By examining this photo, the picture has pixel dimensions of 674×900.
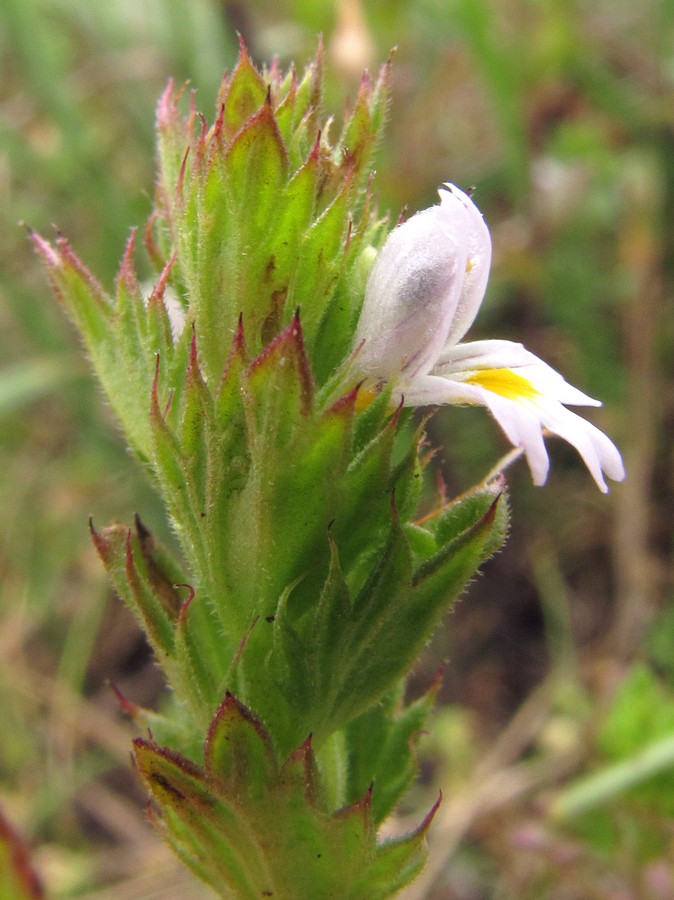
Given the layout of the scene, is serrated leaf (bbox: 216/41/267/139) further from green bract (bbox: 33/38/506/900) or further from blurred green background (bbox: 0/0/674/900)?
blurred green background (bbox: 0/0/674/900)

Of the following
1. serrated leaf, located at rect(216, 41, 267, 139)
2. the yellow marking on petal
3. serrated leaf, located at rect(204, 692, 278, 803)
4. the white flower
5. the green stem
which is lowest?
the green stem

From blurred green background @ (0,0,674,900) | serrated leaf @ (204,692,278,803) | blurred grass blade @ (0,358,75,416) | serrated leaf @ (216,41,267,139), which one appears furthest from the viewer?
blurred grass blade @ (0,358,75,416)

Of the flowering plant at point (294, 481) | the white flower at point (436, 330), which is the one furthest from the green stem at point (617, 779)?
the white flower at point (436, 330)

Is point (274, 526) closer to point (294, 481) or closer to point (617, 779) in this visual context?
point (294, 481)

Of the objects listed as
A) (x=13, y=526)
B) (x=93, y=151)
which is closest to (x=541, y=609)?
(x=13, y=526)

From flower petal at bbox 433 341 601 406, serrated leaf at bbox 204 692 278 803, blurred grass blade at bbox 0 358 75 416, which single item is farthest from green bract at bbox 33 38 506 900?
blurred grass blade at bbox 0 358 75 416

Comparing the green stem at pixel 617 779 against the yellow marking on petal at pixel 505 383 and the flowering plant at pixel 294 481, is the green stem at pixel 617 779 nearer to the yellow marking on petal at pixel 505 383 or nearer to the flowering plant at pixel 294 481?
the flowering plant at pixel 294 481

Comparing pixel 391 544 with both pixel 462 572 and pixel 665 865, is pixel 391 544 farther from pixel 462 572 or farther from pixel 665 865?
pixel 665 865
